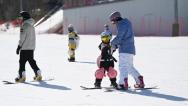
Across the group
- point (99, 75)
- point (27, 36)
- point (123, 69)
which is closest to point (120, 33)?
→ point (123, 69)

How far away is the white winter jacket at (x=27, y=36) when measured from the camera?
13.8 meters

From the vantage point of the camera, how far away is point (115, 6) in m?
57.4

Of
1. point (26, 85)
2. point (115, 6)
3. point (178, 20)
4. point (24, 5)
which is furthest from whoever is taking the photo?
point (24, 5)

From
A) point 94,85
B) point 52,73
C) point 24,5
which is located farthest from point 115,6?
point 94,85

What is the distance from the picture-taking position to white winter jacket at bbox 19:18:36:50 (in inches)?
545

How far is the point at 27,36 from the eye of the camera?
45.5ft

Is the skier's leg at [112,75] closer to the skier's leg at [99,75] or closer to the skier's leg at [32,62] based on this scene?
the skier's leg at [99,75]

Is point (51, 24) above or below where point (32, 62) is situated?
above

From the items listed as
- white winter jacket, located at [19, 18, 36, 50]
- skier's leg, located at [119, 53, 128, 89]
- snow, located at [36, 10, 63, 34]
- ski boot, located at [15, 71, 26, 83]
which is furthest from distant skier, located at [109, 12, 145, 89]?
snow, located at [36, 10, 63, 34]

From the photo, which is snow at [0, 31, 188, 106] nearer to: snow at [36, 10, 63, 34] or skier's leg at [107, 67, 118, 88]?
skier's leg at [107, 67, 118, 88]

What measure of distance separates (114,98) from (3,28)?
7382cm

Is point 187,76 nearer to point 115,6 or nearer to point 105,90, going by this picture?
point 105,90

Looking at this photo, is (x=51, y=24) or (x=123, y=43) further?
(x=51, y=24)

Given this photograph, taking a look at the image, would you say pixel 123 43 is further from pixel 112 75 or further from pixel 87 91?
pixel 87 91
